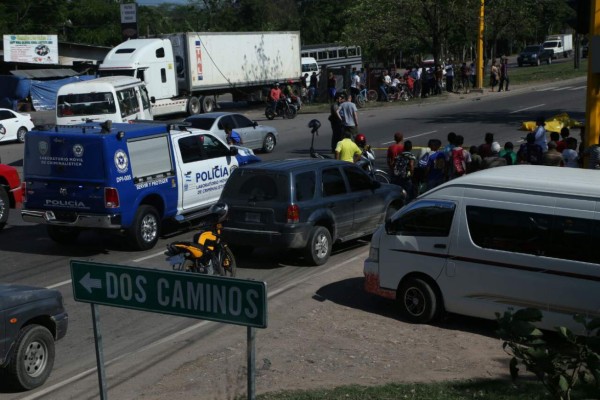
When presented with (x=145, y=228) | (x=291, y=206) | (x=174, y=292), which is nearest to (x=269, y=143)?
(x=145, y=228)

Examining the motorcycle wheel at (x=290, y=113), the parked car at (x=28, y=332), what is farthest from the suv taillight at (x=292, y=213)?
the motorcycle wheel at (x=290, y=113)

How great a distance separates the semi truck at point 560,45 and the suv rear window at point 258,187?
236 feet

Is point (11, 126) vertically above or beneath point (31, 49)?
beneath

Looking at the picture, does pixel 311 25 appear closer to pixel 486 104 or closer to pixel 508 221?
pixel 486 104

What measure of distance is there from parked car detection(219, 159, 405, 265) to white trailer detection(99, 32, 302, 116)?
21790 millimetres

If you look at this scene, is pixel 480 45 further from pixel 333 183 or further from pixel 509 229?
pixel 509 229

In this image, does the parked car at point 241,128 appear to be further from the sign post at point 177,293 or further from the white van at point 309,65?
the white van at point 309,65

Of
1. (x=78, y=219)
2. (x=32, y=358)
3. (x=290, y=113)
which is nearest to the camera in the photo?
(x=32, y=358)

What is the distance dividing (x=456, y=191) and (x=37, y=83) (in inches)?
1710

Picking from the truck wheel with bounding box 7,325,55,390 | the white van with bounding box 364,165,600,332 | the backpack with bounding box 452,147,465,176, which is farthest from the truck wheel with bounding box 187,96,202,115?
the truck wheel with bounding box 7,325,55,390

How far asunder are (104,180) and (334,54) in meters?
53.9

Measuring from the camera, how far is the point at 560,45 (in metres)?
85.1

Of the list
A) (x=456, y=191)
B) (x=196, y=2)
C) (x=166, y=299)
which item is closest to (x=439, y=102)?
(x=456, y=191)

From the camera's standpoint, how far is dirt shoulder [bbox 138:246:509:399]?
8.39 m
